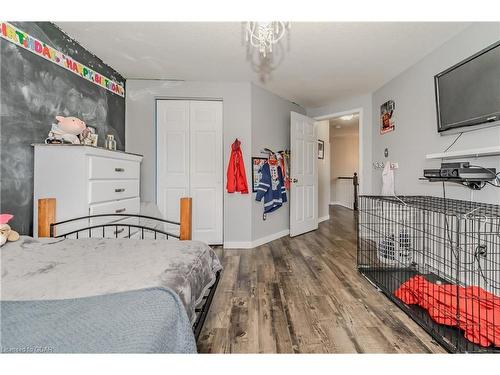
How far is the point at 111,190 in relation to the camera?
7.59ft

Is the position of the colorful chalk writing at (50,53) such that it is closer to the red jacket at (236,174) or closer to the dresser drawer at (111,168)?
the dresser drawer at (111,168)

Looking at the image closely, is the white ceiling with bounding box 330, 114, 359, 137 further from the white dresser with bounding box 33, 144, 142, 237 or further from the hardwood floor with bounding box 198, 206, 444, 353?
the white dresser with bounding box 33, 144, 142, 237

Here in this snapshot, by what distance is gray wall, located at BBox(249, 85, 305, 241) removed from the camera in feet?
12.5

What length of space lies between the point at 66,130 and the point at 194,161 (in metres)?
1.69

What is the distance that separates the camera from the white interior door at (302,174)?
428 cm

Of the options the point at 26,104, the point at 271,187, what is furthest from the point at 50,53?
the point at 271,187

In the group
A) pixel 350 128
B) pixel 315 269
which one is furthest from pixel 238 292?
pixel 350 128

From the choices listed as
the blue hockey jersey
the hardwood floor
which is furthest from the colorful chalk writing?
the hardwood floor

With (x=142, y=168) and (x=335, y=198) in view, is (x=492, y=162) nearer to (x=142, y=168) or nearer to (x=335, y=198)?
(x=142, y=168)

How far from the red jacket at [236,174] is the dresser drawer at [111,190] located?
1.27 m

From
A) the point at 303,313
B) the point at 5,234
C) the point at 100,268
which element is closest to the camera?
the point at 100,268

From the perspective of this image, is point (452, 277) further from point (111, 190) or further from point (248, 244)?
point (111, 190)

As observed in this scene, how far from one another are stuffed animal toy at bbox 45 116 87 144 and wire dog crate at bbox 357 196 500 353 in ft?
Answer: 9.62

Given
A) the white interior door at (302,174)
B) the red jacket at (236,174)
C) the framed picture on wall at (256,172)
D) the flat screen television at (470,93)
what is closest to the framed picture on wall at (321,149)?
the white interior door at (302,174)
